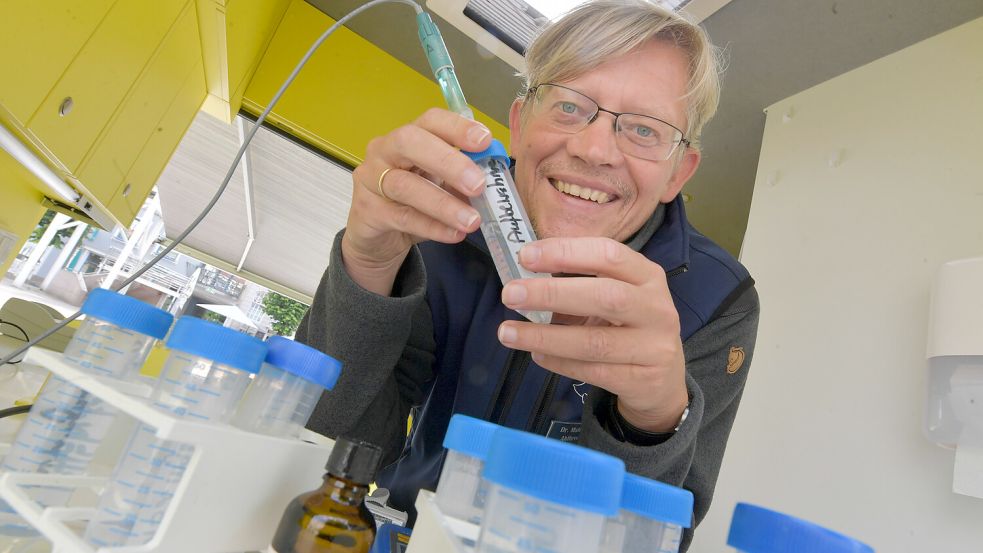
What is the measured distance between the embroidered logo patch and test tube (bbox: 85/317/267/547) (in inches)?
32.8

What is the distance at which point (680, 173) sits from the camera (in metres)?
1.13

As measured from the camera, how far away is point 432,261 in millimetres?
1101

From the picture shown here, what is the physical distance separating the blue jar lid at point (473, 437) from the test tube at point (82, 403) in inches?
12.3

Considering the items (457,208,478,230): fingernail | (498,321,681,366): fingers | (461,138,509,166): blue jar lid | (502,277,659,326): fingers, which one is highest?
(461,138,509,166): blue jar lid

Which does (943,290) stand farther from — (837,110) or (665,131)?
(837,110)

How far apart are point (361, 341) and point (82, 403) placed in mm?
336

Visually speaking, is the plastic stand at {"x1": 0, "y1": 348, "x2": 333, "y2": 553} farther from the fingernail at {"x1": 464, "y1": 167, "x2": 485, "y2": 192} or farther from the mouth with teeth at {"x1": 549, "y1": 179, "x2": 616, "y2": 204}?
the mouth with teeth at {"x1": 549, "y1": 179, "x2": 616, "y2": 204}

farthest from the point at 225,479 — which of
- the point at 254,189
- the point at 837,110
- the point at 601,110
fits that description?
the point at 254,189

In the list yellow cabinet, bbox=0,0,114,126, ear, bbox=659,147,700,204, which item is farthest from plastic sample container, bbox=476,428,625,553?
yellow cabinet, bbox=0,0,114,126

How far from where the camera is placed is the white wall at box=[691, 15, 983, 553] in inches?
47.4

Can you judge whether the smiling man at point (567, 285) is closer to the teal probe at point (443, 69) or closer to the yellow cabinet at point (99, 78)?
the teal probe at point (443, 69)

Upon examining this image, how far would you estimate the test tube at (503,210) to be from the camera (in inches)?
24.8

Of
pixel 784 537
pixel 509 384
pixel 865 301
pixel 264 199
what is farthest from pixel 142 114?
pixel 264 199

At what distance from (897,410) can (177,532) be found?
1.47m
